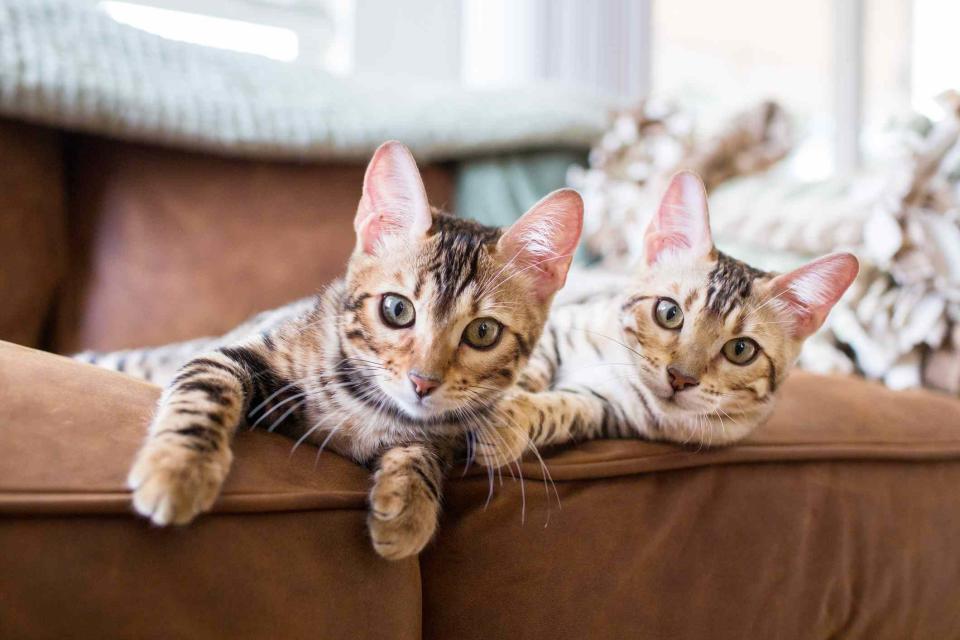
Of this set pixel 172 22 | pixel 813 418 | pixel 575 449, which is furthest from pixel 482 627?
pixel 172 22

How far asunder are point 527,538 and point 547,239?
39cm

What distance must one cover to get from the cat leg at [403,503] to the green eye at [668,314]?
38 cm

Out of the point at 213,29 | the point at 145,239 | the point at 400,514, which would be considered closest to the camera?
the point at 400,514

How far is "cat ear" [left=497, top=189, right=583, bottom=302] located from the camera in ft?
3.05

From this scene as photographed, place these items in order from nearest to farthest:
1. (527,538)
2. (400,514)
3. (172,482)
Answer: (172,482) → (400,514) → (527,538)

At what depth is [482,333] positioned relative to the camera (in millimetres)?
917

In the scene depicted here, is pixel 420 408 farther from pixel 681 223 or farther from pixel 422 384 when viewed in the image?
pixel 681 223

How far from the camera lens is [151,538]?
0.62 meters

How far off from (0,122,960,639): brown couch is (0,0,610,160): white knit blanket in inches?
4.6

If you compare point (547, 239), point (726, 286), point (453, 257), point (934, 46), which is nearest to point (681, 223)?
point (726, 286)

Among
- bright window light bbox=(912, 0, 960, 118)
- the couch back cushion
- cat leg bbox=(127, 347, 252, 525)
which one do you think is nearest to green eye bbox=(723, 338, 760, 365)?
cat leg bbox=(127, 347, 252, 525)

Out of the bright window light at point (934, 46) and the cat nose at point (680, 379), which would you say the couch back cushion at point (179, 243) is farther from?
the bright window light at point (934, 46)

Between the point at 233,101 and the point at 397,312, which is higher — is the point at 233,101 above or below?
above

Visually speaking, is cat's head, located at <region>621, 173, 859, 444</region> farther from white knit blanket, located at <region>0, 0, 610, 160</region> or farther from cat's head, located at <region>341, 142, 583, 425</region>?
white knit blanket, located at <region>0, 0, 610, 160</region>
